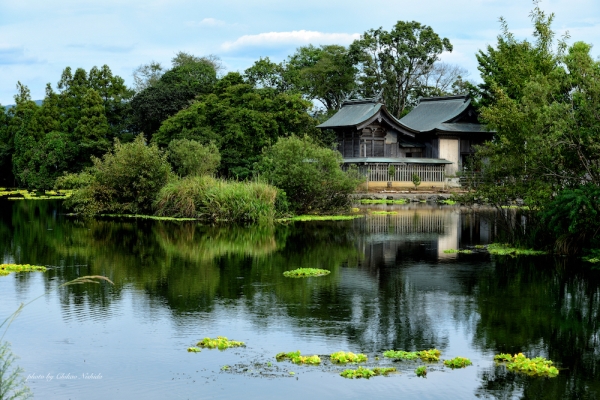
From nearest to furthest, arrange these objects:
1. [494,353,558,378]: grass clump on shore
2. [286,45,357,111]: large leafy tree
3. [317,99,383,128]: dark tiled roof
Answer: [494,353,558,378]: grass clump on shore < [317,99,383,128]: dark tiled roof < [286,45,357,111]: large leafy tree

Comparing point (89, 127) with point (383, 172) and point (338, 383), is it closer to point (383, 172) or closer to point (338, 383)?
point (383, 172)

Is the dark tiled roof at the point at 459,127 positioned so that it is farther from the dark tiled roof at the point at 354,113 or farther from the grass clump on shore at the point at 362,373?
the grass clump on shore at the point at 362,373

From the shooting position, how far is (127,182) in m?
32.6

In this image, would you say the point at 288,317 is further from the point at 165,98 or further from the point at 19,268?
the point at 165,98

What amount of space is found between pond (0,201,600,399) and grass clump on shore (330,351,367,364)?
0.41 ft

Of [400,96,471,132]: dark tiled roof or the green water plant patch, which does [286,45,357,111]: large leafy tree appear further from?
the green water plant patch

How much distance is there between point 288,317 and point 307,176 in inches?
742

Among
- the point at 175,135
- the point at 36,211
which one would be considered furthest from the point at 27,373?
the point at 175,135

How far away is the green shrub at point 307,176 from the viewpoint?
101 ft

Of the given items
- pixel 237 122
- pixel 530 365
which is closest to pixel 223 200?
pixel 237 122

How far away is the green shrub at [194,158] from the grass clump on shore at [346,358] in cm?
3020

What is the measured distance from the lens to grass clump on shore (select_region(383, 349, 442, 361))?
9859 mm

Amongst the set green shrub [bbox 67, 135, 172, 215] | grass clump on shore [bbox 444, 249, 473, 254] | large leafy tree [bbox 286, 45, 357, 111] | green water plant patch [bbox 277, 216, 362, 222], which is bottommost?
grass clump on shore [bbox 444, 249, 473, 254]

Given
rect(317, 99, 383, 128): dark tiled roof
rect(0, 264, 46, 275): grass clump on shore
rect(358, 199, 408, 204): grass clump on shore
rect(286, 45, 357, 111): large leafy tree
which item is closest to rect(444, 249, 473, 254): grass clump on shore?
rect(0, 264, 46, 275): grass clump on shore
